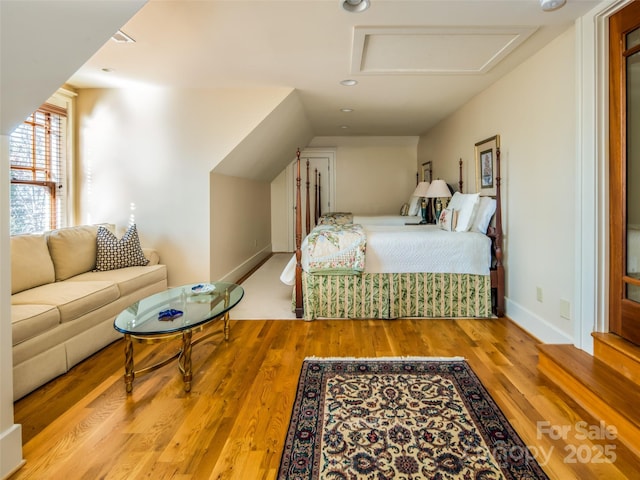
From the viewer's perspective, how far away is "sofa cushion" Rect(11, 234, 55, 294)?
245 centimetres

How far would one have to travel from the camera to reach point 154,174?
3.76 m

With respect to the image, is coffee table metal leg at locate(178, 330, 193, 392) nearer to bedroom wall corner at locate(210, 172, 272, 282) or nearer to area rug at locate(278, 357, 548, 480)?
area rug at locate(278, 357, 548, 480)

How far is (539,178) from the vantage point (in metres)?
2.71

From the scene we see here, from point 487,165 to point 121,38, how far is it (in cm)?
335

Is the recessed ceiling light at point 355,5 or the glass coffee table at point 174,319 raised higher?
the recessed ceiling light at point 355,5

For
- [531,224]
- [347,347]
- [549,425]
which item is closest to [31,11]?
[347,347]

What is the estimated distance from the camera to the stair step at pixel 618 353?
70.7 inches

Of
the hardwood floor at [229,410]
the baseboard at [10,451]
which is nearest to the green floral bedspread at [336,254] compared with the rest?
the hardwood floor at [229,410]

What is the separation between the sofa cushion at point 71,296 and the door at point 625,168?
329cm

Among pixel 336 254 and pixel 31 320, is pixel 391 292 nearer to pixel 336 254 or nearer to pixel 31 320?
pixel 336 254

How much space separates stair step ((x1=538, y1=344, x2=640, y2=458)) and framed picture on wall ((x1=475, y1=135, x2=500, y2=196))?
1.80 metres

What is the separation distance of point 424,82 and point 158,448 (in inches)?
138

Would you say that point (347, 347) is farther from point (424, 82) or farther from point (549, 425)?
point (424, 82)

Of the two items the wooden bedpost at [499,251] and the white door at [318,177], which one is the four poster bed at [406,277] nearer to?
the wooden bedpost at [499,251]
